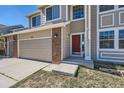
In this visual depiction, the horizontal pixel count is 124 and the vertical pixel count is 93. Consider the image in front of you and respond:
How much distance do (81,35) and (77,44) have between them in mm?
938

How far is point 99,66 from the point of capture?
9844 millimetres

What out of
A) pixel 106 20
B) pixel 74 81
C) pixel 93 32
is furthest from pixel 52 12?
pixel 74 81

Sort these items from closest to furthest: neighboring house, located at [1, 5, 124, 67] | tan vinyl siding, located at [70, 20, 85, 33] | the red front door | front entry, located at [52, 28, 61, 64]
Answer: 1. neighboring house, located at [1, 5, 124, 67]
2. front entry, located at [52, 28, 61, 64]
3. tan vinyl siding, located at [70, 20, 85, 33]
4. the red front door

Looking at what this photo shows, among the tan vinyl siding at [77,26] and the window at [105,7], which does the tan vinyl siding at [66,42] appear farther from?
the window at [105,7]

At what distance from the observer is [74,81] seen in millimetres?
7406

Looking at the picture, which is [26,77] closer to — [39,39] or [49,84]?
[49,84]

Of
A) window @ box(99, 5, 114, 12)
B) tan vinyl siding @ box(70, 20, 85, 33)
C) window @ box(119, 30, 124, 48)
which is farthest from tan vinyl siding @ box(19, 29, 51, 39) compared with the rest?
window @ box(119, 30, 124, 48)

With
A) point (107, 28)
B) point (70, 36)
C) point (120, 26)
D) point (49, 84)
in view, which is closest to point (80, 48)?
point (70, 36)

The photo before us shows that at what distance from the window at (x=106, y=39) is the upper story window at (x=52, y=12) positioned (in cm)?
525

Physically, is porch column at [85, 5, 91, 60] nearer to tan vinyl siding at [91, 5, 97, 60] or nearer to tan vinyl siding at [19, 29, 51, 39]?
tan vinyl siding at [91, 5, 97, 60]

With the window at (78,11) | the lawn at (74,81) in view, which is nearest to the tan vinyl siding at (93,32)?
the window at (78,11)

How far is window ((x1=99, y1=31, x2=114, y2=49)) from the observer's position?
1084 cm

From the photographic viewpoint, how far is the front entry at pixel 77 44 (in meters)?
12.6

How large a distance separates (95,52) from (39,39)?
222 inches
